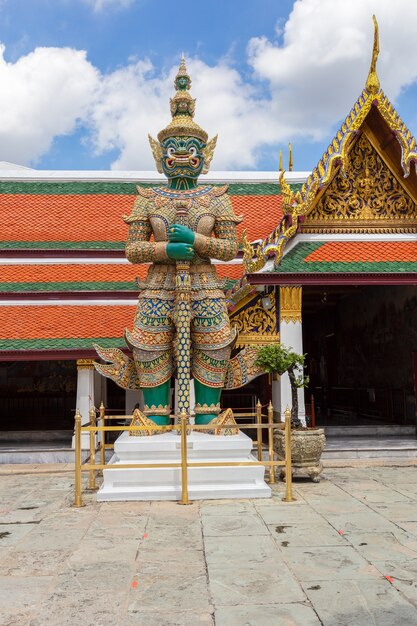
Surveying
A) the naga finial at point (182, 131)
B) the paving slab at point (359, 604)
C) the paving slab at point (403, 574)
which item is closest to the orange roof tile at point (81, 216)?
the naga finial at point (182, 131)

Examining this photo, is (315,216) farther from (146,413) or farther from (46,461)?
(46,461)

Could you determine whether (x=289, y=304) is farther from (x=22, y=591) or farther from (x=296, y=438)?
(x=22, y=591)

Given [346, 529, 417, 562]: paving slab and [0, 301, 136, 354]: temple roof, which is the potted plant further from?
[0, 301, 136, 354]: temple roof

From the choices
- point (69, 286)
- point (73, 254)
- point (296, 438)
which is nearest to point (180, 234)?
point (296, 438)

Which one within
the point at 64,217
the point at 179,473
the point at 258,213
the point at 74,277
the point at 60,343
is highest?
the point at 258,213

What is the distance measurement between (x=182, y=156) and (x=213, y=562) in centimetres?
555

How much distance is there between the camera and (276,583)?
4074 millimetres

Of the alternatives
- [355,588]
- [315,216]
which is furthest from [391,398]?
[355,588]

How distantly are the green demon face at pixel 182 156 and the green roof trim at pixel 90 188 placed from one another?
664 cm

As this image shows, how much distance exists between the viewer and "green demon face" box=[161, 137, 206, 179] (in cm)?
822

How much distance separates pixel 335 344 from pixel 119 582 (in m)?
15.2

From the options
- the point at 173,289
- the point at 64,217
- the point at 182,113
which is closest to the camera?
the point at 173,289

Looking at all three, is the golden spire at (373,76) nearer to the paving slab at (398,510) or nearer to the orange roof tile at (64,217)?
the orange roof tile at (64,217)

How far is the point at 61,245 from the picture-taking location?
13109 millimetres
